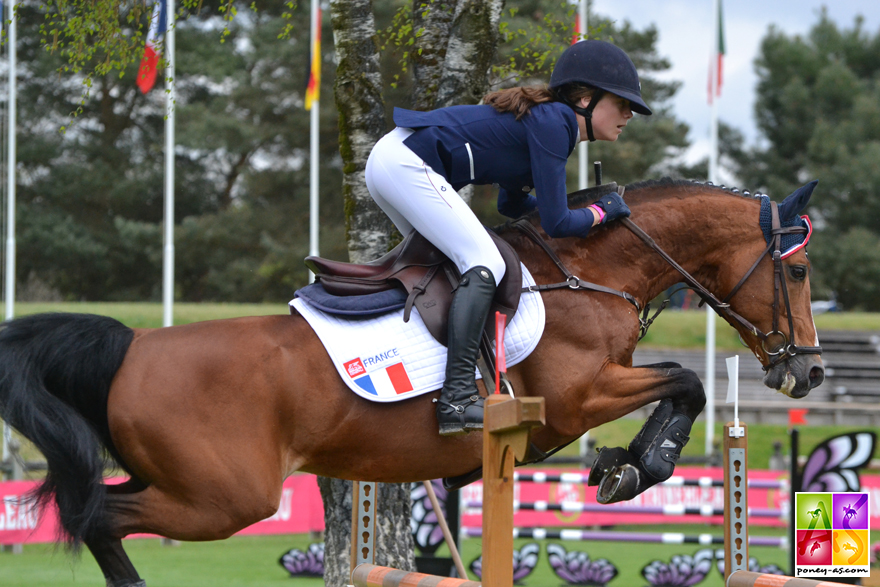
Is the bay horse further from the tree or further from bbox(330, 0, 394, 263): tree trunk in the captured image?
the tree

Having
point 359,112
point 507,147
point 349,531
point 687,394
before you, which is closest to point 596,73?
point 507,147

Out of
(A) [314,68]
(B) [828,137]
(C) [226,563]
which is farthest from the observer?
(B) [828,137]

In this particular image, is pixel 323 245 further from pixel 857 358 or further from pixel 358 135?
pixel 358 135

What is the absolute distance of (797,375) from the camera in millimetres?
3811

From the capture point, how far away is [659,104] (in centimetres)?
3206

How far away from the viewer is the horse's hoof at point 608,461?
11.9ft

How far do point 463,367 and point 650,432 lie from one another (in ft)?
2.92

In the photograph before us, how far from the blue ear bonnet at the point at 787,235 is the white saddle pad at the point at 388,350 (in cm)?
119

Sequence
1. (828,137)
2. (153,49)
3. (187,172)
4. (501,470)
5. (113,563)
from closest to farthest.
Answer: (501,470), (113,563), (153,49), (187,172), (828,137)

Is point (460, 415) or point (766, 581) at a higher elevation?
point (460, 415)

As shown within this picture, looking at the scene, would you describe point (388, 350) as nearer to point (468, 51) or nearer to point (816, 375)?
point (816, 375)

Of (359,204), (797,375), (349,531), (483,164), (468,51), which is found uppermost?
(468,51)

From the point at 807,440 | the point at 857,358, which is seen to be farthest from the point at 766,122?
the point at 807,440

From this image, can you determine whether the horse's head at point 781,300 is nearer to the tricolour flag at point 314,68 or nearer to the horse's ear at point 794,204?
the horse's ear at point 794,204
